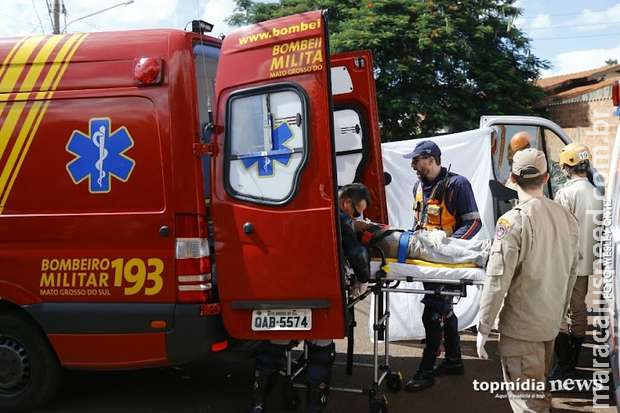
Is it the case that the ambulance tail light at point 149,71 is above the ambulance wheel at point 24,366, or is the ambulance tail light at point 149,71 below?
above

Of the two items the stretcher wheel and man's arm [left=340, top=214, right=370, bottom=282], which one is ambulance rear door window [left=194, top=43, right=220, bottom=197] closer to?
man's arm [left=340, top=214, right=370, bottom=282]

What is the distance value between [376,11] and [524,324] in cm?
1454

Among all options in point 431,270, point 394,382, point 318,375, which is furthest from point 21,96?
point 394,382

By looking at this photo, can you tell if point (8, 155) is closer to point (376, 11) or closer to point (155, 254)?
point (155, 254)

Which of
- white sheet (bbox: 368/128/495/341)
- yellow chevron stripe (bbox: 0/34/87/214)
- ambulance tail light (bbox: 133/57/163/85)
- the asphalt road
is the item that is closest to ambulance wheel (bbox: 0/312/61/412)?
the asphalt road

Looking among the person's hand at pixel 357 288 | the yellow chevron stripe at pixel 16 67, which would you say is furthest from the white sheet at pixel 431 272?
the yellow chevron stripe at pixel 16 67

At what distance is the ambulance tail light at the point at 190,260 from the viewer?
373 cm

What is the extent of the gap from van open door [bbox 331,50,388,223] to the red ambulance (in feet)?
4.60

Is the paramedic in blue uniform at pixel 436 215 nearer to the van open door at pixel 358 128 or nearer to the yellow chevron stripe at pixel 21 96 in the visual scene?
the van open door at pixel 358 128

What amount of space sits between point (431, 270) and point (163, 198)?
175cm

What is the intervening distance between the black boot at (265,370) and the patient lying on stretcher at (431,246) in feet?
3.13

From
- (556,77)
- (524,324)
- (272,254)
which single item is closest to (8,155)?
(272,254)

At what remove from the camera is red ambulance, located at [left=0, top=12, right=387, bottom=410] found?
3594 mm

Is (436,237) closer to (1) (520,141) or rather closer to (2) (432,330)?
(2) (432,330)
